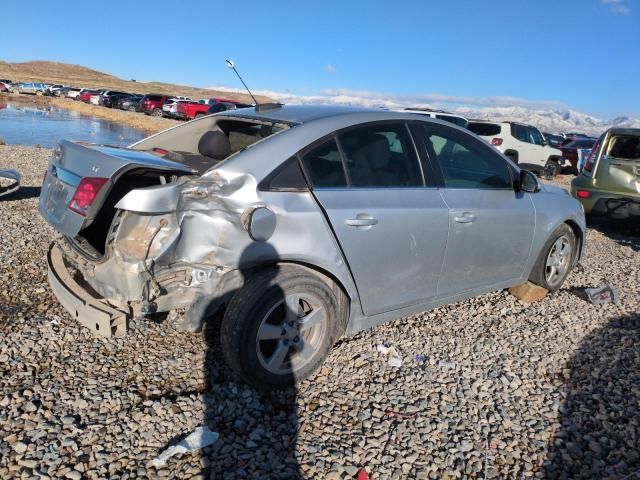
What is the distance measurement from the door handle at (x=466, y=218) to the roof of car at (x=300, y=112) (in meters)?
0.86

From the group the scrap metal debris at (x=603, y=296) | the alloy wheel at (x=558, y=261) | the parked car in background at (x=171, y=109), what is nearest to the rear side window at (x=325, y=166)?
the alloy wheel at (x=558, y=261)

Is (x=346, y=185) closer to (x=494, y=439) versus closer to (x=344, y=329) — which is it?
(x=344, y=329)

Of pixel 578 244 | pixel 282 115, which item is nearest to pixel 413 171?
pixel 282 115

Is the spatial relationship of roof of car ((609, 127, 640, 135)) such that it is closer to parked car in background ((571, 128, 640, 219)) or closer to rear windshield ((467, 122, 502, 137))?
parked car in background ((571, 128, 640, 219))

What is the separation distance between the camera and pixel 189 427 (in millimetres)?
2779

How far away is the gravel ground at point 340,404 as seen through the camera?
2.59 metres

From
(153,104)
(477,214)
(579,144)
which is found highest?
(153,104)

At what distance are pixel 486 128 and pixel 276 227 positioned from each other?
16310 mm

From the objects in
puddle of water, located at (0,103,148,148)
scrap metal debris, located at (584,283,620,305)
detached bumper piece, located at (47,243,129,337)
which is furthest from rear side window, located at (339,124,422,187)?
puddle of water, located at (0,103,148,148)

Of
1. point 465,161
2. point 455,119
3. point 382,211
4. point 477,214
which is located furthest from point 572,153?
point 382,211

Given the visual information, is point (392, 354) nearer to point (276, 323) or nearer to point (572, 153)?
point (276, 323)

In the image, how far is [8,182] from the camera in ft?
24.5

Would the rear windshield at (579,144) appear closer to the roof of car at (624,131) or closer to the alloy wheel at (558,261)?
the roof of car at (624,131)

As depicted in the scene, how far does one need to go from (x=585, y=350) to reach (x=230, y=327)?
2.96 meters
